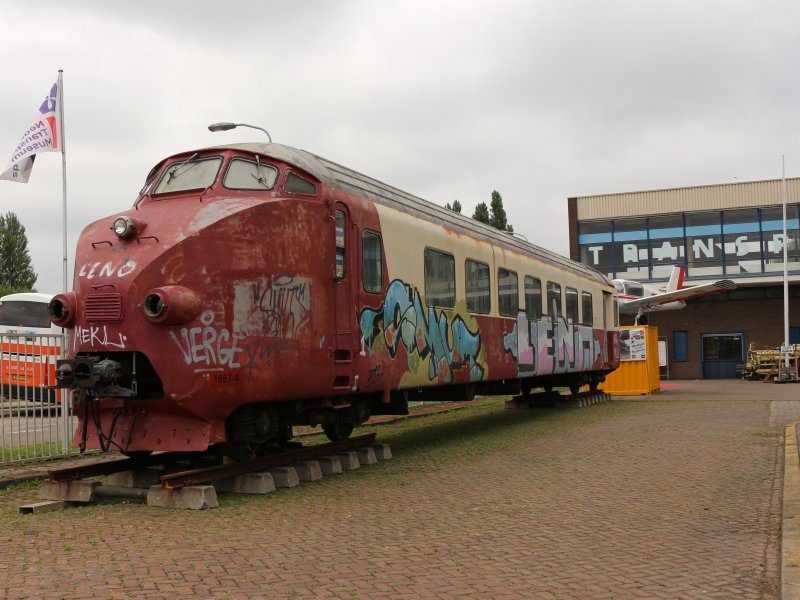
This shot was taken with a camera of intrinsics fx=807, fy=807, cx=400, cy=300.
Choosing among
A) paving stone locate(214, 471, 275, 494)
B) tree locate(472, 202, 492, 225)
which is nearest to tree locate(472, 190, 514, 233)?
tree locate(472, 202, 492, 225)

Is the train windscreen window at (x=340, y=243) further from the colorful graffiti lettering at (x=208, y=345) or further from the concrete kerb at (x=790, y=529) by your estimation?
the concrete kerb at (x=790, y=529)

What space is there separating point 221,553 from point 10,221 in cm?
7467

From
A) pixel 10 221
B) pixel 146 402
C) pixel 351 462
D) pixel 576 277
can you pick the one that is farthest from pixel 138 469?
pixel 10 221

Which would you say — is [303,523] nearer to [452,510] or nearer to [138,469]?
[452,510]

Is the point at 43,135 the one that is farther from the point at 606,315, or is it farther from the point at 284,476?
the point at 606,315

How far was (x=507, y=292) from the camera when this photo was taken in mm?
14656

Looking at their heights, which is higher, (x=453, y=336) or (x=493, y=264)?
(x=493, y=264)

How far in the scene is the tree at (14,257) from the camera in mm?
71062

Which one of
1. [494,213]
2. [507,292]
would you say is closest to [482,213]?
[494,213]

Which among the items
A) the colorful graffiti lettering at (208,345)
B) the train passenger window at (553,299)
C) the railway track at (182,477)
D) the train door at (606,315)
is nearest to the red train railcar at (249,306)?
the colorful graffiti lettering at (208,345)

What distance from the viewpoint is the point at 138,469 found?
8.76m

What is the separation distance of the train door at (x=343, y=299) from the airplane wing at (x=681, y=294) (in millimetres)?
25131

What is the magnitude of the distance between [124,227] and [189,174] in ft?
4.53

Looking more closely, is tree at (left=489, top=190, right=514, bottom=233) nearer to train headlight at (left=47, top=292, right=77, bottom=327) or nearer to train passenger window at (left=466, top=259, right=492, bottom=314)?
train passenger window at (left=466, top=259, right=492, bottom=314)
